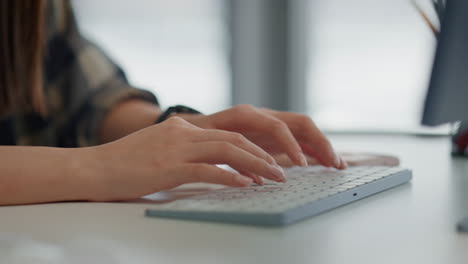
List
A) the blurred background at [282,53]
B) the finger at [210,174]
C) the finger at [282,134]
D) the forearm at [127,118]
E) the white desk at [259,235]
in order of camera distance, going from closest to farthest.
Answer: the white desk at [259,235] → the finger at [210,174] → the finger at [282,134] → the forearm at [127,118] → the blurred background at [282,53]

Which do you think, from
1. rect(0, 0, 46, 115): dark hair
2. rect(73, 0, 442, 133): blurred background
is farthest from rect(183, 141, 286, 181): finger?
rect(73, 0, 442, 133): blurred background

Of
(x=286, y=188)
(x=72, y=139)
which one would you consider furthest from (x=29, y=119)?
(x=286, y=188)

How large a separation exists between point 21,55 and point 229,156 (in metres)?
0.67

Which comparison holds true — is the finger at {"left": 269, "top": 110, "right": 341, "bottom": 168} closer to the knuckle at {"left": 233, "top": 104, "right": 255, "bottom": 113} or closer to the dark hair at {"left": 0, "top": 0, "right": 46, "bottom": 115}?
the knuckle at {"left": 233, "top": 104, "right": 255, "bottom": 113}

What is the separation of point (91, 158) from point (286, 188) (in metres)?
0.20

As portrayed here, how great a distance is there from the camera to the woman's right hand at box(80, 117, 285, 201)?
58 cm

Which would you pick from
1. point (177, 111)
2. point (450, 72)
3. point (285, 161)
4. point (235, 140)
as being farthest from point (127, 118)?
point (450, 72)

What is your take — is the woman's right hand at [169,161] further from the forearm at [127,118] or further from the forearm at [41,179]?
the forearm at [127,118]

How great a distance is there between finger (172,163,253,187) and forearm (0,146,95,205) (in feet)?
0.34

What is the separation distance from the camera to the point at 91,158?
2.00 ft

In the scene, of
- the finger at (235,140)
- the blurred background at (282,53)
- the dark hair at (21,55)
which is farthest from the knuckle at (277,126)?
the blurred background at (282,53)

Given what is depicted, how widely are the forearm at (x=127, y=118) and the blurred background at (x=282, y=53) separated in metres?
1.71

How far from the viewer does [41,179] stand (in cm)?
60

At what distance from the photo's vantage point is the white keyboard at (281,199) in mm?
490
